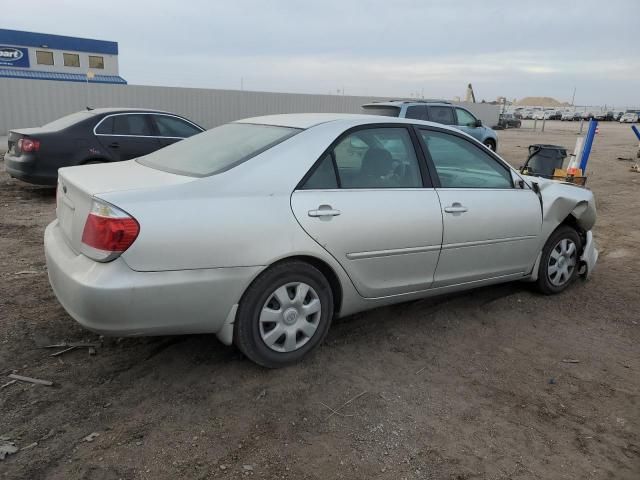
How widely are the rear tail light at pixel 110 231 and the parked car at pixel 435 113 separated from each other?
9381 mm

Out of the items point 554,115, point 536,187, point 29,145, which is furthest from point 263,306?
point 554,115

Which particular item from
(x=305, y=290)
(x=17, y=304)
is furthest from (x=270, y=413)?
(x=17, y=304)

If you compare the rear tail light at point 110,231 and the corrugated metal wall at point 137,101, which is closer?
the rear tail light at point 110,231

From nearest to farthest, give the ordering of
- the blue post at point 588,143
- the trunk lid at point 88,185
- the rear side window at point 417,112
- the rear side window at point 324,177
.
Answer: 1. the trunk lid at point 88,185
2. the rear side window at point 324,177
3. the blue post at point 588,143
4. the rear side window at point 417,112

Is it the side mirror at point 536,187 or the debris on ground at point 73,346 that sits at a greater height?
the side mirror at point 536,187

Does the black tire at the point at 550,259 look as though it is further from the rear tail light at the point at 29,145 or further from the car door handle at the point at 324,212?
the rear tail light at the point at 29,145

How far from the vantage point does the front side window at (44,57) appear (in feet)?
121

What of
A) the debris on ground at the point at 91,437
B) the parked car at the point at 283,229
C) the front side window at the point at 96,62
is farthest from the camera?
the front side window at the point at 96,62

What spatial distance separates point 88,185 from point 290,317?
4.59 feet

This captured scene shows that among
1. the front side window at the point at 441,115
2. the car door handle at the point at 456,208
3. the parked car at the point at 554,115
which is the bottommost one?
the parked car at the point at 554,115

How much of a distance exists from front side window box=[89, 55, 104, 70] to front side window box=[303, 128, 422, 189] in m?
40.9

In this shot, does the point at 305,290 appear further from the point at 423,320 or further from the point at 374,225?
the point at 423,320

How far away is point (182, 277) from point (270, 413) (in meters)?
0.89

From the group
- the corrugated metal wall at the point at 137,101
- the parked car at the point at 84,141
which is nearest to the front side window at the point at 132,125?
the parked car at the point at 84,141
